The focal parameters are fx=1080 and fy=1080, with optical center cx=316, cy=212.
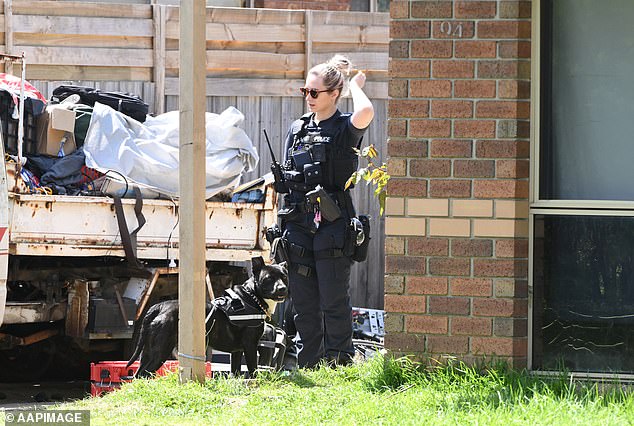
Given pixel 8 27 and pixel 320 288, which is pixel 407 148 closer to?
pixel 320 288

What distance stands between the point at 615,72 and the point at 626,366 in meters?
1.59

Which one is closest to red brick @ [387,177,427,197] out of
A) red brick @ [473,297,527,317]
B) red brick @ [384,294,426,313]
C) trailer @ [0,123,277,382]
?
red brick @ [384,294,426,313]

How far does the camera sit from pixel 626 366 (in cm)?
580

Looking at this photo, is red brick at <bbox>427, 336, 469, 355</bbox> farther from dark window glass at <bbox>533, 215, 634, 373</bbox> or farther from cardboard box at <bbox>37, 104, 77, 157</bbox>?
cardboard box at <bbox>37, 104, 77, 157</bbox>

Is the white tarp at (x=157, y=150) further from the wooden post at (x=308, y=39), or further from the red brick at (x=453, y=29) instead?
the red brick at (x=453, y=29)

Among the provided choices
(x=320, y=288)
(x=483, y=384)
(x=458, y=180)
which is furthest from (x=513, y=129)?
(x=320, y=288)

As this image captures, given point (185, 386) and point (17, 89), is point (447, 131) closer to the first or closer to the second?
point (185, 386)

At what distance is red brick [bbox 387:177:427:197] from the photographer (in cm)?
600

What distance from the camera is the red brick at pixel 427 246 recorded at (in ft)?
19.6

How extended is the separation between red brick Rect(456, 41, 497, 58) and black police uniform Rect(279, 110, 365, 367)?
49.0 inches

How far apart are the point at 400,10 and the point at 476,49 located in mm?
475

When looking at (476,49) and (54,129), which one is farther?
(54,129)

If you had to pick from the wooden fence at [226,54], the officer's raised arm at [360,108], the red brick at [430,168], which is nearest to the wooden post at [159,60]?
the wooden fence at [226,54]

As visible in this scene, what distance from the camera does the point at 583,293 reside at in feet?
19.3
